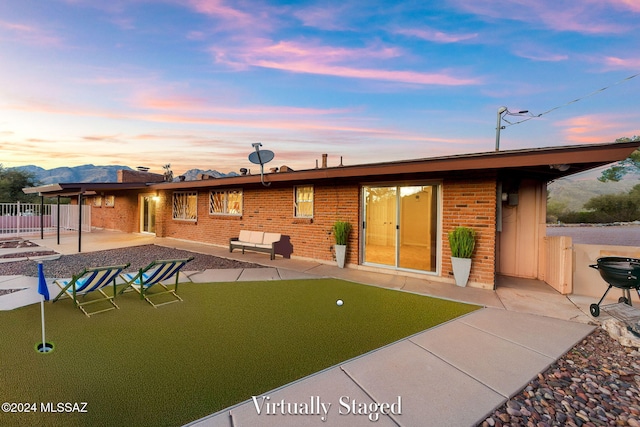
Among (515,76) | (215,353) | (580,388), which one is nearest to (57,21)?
(215,353)

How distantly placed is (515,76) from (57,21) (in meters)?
15.7

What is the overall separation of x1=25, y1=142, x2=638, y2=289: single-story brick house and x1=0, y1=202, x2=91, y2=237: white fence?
263 inches

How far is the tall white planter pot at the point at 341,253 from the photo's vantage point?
8359mm

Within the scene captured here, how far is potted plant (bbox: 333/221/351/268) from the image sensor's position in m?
8.33

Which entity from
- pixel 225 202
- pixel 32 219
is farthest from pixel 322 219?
pixel 32 219

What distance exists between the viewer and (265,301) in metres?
5.36

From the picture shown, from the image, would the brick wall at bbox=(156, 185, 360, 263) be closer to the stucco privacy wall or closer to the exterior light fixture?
the stucco privacy wall

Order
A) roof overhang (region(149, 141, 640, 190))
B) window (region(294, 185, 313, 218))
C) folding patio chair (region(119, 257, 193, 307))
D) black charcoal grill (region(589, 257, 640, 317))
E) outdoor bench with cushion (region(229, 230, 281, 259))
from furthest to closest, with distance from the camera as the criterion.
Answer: outdoor bench with cushion (region(229, 230, 281, 259)) → window (region(294, 185, 313, 218)) → folding patio chair (region(119, 257, 193, 307)) → roof overhang (region(149, 141, 640, 190)) → black charcoal grill (region(589, 257, 640, 317))

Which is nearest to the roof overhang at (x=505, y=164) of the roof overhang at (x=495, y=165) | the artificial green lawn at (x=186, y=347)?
the roof overhang at (x=495, y=165)

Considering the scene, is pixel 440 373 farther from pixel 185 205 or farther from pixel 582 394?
pixel 185 205

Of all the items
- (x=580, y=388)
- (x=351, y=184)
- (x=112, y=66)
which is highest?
(x=112, y=66)

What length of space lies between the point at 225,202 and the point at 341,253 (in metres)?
6.59

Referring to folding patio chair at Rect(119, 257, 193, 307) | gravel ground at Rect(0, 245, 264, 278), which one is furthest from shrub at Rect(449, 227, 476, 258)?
folding patio chair at Rect(119, 257, 193, 307)

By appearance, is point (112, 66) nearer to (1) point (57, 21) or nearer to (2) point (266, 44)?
(1) point (57, 21)
